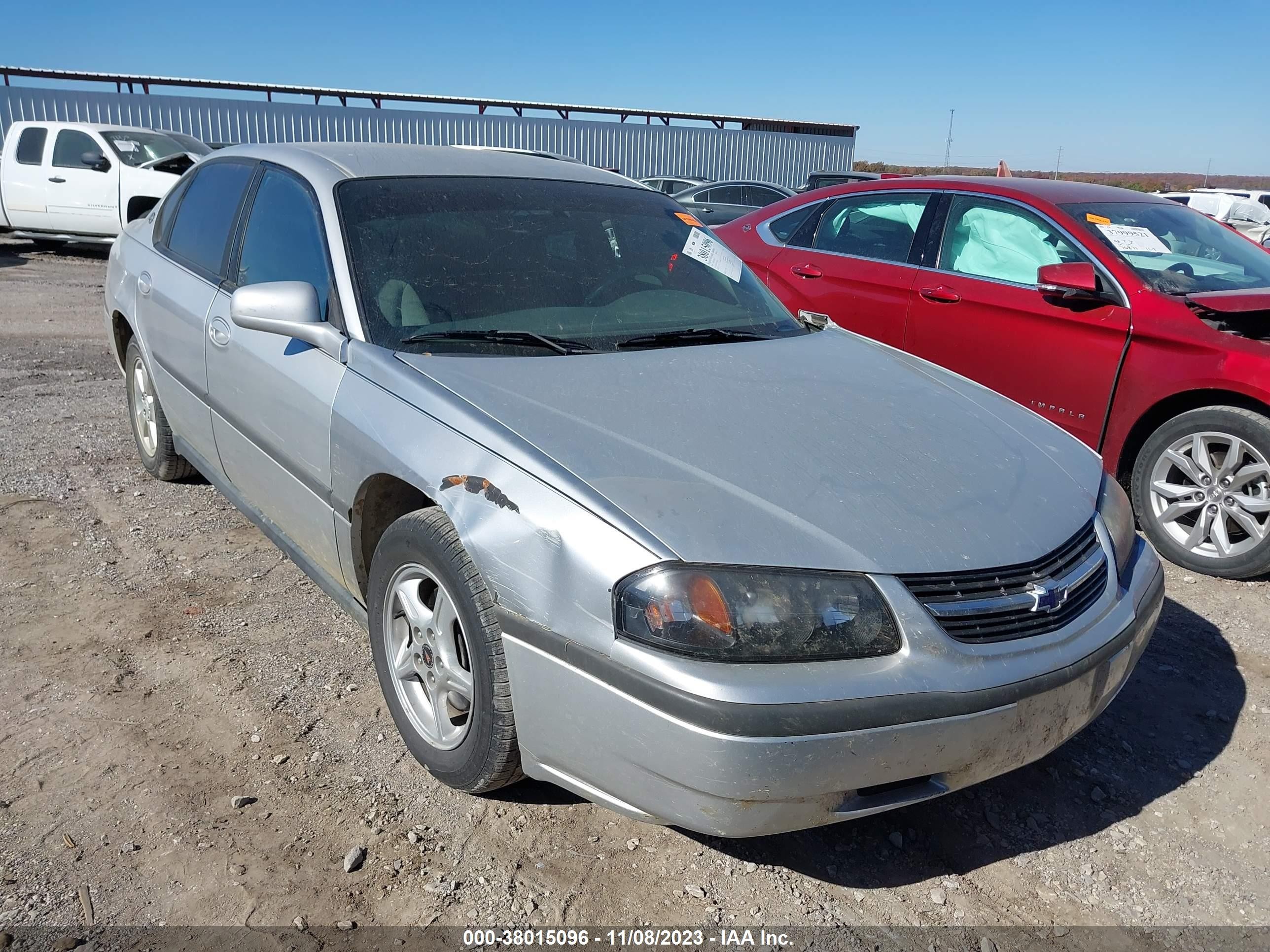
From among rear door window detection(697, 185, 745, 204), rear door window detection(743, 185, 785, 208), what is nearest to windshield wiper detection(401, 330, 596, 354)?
rear door window detection(743, 185, 785, 208)

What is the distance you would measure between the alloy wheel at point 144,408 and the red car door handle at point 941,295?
3780 mm

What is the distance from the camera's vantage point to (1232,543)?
166 inches

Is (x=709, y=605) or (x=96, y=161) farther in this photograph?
(x=96, y=161)

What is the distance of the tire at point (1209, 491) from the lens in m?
4.05

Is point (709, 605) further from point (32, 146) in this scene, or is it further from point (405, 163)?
point (32, 146)

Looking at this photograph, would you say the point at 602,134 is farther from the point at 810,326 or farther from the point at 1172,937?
the point at 1172,937

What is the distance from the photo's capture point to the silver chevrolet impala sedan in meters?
1.99

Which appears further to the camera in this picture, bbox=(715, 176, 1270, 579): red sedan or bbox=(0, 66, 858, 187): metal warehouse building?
bbox=(0, 66, 858, 187): metal warehouse building

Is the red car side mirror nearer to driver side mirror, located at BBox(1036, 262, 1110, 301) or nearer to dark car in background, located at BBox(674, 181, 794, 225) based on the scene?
driver side mirror, located at BBox(1036, 262, 1110, 301)

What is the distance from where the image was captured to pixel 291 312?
2826 millimetres

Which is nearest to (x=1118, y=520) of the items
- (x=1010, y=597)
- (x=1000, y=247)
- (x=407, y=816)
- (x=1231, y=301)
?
(x=1010, y=597)

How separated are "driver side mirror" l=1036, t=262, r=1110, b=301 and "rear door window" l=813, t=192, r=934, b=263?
974 millimetres

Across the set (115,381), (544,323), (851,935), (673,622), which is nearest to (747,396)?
(544,323)

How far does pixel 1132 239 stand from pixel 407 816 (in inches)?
166
